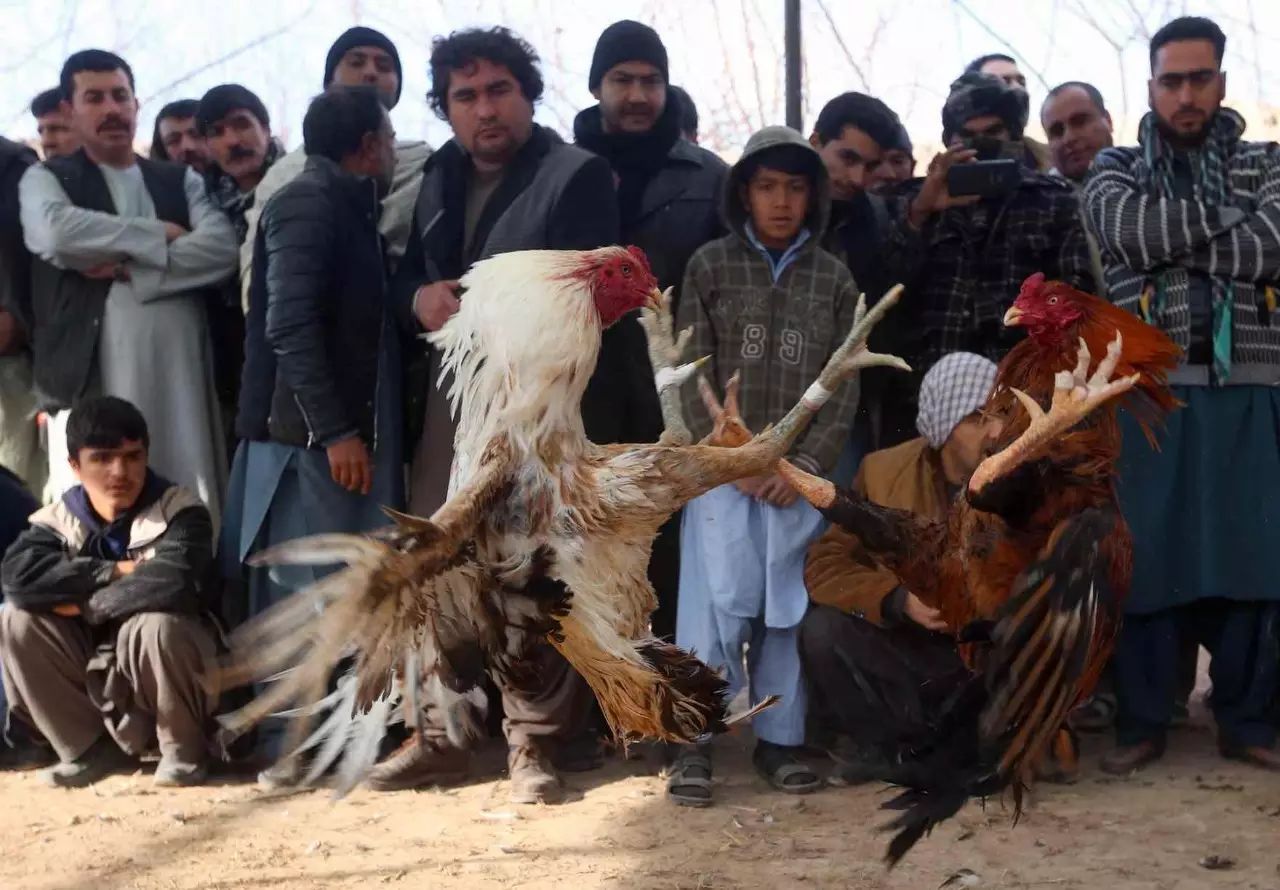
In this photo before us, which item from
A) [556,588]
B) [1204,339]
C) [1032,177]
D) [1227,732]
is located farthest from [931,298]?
[556,588]

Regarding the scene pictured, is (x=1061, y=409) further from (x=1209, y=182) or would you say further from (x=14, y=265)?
(x=14, y=265)

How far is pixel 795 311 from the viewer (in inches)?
175

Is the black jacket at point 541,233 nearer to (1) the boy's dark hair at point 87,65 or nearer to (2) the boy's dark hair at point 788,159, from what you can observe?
(2) the boy's dark hair at point 788,159

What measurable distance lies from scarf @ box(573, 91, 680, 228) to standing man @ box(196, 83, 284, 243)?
128 cm

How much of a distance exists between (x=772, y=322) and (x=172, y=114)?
9.61 ft

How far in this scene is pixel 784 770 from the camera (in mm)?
4547

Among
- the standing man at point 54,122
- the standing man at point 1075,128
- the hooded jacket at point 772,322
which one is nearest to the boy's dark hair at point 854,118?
the hooded jacket at point 772,322

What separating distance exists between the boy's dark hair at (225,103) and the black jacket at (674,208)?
4.23ft

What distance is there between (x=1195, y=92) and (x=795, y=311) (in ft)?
4.73

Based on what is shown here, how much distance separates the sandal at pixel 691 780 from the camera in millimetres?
4406

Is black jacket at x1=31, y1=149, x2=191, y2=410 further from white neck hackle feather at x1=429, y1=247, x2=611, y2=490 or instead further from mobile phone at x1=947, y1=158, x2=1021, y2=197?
mobile phone at x1=947, y1=158, x2=1021, y2=197

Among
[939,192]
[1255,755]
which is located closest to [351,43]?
[939,192]

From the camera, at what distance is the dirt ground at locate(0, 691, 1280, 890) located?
386cm

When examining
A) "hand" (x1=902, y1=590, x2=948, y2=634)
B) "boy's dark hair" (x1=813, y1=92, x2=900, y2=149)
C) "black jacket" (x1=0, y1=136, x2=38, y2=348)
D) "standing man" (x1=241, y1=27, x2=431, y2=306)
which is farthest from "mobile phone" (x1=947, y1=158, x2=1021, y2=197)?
"black jacket" (x1=0, y1=136, x2=38, y2=348)
